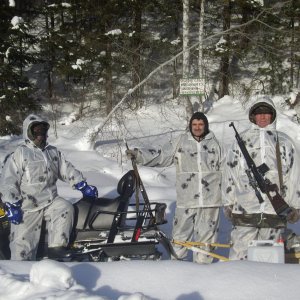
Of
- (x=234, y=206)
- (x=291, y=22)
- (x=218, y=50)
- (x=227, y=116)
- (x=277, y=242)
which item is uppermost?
(x=291, y=22)

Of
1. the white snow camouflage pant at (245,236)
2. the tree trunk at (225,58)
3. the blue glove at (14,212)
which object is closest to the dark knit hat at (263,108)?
the white snow camouflage pant at (245,236)

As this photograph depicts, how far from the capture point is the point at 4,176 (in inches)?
173

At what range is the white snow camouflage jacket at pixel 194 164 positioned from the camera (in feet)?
15.6

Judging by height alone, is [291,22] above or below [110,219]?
above

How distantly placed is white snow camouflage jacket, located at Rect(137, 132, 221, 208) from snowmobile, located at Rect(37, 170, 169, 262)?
0.37 meters

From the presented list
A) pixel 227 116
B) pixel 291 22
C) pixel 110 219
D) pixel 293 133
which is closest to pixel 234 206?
pixel 110 219

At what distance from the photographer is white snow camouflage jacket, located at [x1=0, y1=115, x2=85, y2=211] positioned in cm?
435

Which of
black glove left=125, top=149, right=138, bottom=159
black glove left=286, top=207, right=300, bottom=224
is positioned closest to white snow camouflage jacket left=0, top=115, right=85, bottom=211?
black glove left=125, top=149, right=138, bottom=159

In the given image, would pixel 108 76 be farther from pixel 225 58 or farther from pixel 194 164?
pixel 194 164

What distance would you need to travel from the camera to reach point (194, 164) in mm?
4773

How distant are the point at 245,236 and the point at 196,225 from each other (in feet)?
2.50

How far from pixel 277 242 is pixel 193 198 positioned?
102 centimetres

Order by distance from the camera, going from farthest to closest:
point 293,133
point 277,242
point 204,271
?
point 293,133
point 277,242
point 204,271

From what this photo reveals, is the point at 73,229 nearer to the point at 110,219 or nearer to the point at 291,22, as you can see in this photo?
the point at 110,219
